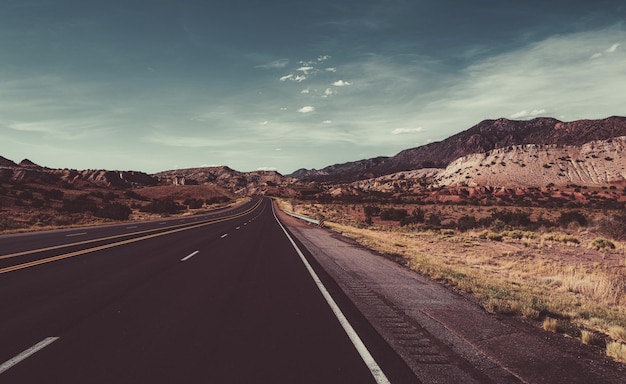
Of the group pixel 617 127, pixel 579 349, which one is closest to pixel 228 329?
pixel 579 349

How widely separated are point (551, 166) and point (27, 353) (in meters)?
99.6

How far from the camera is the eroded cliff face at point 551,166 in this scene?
259 feet

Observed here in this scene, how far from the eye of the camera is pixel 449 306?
23.1 feet

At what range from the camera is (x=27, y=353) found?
4.24 meters

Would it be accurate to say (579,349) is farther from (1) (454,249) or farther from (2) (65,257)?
(1) (454,249)

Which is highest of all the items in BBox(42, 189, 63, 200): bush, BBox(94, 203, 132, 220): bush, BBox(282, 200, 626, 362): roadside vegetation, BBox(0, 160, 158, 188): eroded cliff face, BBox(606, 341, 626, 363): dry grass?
BBox(0, 160, 158, 188): eroded cliff face

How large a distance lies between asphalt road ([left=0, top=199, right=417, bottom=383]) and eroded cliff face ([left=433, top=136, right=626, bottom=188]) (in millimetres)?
86074

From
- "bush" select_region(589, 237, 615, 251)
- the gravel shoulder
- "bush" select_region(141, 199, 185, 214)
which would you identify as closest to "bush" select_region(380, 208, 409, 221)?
"bush" select_region(589, 237, 615, 251)

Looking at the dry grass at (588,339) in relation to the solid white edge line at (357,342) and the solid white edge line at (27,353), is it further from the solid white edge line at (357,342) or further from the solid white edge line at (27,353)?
the solid white edge line at (27,353)

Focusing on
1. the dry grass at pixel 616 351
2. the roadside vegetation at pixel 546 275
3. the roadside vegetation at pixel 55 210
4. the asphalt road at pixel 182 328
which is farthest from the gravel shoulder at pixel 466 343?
the roadside vegetation at pixel 55 210

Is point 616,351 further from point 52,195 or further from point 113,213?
point 52,195

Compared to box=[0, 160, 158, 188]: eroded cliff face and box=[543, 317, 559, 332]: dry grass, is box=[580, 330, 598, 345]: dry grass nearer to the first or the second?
box=[543, 317, 559, 332]: dry grass

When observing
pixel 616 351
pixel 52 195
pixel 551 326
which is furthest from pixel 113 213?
pixel 616 351

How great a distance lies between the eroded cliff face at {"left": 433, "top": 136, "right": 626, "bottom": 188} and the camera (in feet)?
259
